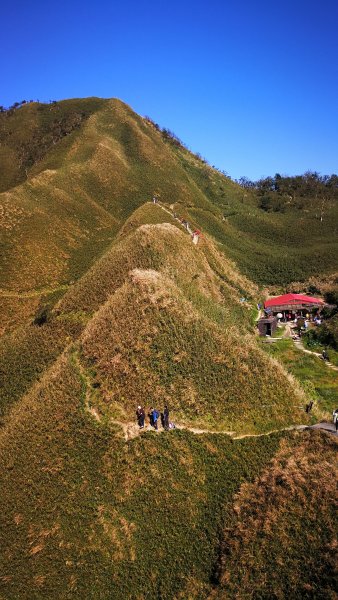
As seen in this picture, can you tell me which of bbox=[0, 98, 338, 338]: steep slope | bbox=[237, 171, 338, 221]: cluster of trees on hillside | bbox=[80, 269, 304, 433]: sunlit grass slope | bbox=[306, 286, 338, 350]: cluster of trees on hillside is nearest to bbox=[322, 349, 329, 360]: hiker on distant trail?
bbox=[306, 286, 338, 350]: cluster of trees on hillside

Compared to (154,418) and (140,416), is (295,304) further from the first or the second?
(140,416)

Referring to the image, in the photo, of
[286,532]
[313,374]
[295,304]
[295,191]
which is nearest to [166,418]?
[286,532]

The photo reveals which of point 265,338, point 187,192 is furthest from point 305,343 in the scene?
point 187,192

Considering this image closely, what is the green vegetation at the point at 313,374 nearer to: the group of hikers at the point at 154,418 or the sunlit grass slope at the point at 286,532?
the sunlit grass slope at the point at 286,532

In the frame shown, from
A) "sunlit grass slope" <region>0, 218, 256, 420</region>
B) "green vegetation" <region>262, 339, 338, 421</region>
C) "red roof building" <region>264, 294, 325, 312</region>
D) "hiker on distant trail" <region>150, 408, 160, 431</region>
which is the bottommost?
"green vegetation" <region>262, 339, 338, 421</region>

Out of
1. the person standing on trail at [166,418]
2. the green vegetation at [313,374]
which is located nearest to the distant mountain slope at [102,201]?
the green vegetation at [313,374]

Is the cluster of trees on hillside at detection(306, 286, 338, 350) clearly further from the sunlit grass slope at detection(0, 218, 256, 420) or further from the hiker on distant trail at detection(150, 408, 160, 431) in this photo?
the hiker on distant trail at detection(150, 408, 160, 431)
